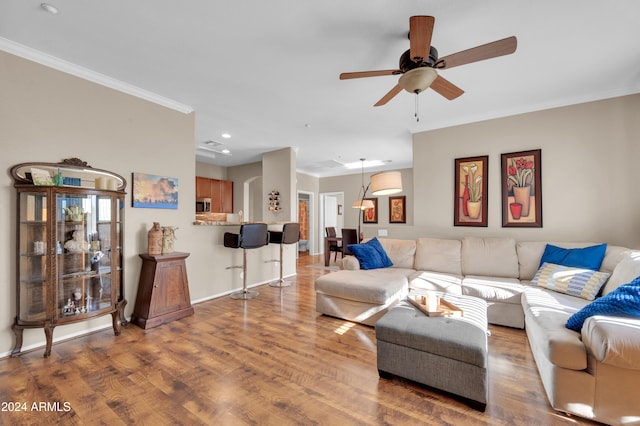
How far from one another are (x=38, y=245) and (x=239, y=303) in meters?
2.11

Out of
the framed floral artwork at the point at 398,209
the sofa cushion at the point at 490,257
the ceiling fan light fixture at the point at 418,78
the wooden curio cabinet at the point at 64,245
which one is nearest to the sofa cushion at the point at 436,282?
the sofa cushion at the point at 490,257

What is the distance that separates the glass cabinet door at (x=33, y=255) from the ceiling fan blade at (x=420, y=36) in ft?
10.4

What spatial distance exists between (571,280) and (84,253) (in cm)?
460

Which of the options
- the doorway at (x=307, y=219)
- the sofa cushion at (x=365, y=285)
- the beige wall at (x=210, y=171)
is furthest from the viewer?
the doorway at (x=307, y=219)

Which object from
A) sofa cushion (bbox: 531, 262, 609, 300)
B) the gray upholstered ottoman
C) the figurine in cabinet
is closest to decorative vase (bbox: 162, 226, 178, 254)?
the figurine in cabinet

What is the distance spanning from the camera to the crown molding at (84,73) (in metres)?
2.29

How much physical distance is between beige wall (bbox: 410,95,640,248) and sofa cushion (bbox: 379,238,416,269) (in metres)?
0.72

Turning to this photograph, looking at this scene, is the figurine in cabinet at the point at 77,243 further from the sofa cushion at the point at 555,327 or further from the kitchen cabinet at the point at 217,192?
the kitchen cabinet at the point at 217,192

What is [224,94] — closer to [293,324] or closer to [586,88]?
[293,324]

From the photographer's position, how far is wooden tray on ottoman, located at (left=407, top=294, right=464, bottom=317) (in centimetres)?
200

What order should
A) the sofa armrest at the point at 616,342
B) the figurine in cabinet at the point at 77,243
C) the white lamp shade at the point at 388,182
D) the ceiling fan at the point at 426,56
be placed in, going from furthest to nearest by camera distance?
the white lamp shade at the point at 388,182, the figurine in cabinet at the point at 77,243, the ceiling fan at the point at 426,56, the sofa armrest at the point at 616,342

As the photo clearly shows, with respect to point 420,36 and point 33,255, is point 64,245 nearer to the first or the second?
point 33,255

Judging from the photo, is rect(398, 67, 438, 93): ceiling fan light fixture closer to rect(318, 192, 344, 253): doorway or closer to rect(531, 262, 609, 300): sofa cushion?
rect(531, 262, 609, 300): sofa cushion

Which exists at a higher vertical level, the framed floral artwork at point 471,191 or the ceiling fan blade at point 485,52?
the ceiling fan blade at point 485,52
